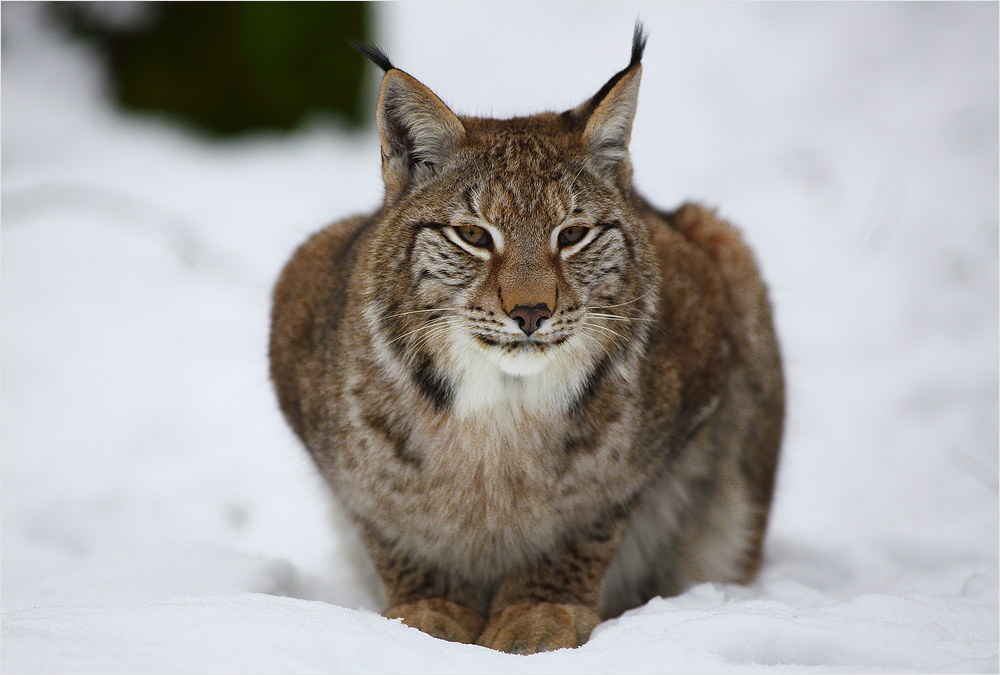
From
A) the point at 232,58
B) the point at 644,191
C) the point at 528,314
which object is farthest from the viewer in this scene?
the point at 232,58

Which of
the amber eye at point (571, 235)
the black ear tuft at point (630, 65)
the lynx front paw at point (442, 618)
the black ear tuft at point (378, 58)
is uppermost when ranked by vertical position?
the black ear tuft at point (630, 65)

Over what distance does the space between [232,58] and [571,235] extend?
20.7 feet

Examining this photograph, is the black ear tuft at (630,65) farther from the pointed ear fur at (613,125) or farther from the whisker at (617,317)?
the whisker at (617,317)

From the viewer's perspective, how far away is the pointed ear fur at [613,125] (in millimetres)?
3051

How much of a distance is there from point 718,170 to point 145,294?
4.72m

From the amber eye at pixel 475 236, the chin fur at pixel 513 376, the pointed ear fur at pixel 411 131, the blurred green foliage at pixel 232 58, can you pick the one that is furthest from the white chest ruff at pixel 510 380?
the blurred green foliage at pixel 232 58

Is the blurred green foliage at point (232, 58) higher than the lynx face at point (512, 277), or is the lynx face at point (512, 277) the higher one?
the blurred green foliage at point (232, 58)

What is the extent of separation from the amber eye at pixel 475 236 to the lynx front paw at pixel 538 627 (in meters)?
1.20

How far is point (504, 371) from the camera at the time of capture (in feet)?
9.36

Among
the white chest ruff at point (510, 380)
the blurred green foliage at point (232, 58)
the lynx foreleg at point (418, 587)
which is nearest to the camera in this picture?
the white chest ruff at point (510, 380)

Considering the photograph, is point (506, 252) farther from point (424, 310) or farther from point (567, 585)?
point (567, 585)

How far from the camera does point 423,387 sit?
10.0ft

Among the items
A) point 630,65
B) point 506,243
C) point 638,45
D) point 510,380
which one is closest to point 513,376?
point 510,380

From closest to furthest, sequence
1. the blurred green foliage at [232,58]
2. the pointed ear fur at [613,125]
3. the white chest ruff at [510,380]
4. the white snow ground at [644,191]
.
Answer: the white snow ground at [644,191] → the white chest ruff at [510,380] → the pointed ear fur at [613,125] → the blurred green foliage at [232,58]
